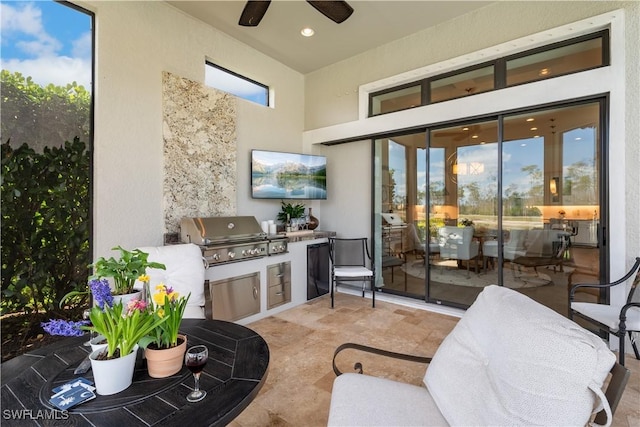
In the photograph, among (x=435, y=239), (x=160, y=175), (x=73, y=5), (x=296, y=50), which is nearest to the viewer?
(x=73, y=5)

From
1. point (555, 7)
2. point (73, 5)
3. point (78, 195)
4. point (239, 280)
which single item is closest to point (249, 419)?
point (239, 280)

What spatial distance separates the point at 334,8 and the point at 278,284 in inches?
118

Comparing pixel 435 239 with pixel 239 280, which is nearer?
pixel 239 280

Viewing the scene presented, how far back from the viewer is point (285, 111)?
4.71 meters

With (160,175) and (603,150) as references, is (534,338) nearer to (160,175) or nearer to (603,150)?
(603,150)

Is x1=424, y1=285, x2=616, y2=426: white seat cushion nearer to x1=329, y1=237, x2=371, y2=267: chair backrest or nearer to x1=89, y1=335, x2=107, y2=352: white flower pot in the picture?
x1=89, y1=335, x2=107, y2=352: white flower pot

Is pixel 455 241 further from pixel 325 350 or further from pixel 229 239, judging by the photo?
pixel 229 239

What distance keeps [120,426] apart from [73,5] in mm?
3400

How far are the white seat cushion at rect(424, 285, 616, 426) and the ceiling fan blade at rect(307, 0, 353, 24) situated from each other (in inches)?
94.7

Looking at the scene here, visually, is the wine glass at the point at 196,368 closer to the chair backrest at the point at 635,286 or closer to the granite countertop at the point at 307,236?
the granite countertop at the point at 307,236

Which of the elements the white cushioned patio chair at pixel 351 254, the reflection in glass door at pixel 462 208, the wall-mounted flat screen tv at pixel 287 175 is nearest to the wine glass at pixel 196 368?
the wall-mounted flat screen tv at pixel 287 175

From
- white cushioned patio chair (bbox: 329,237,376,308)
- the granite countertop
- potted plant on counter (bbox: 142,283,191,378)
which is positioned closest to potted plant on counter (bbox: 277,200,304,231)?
the granite countertop

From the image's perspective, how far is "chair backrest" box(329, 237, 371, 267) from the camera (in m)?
4.47

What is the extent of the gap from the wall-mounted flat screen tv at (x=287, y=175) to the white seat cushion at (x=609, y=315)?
329 centimetres
